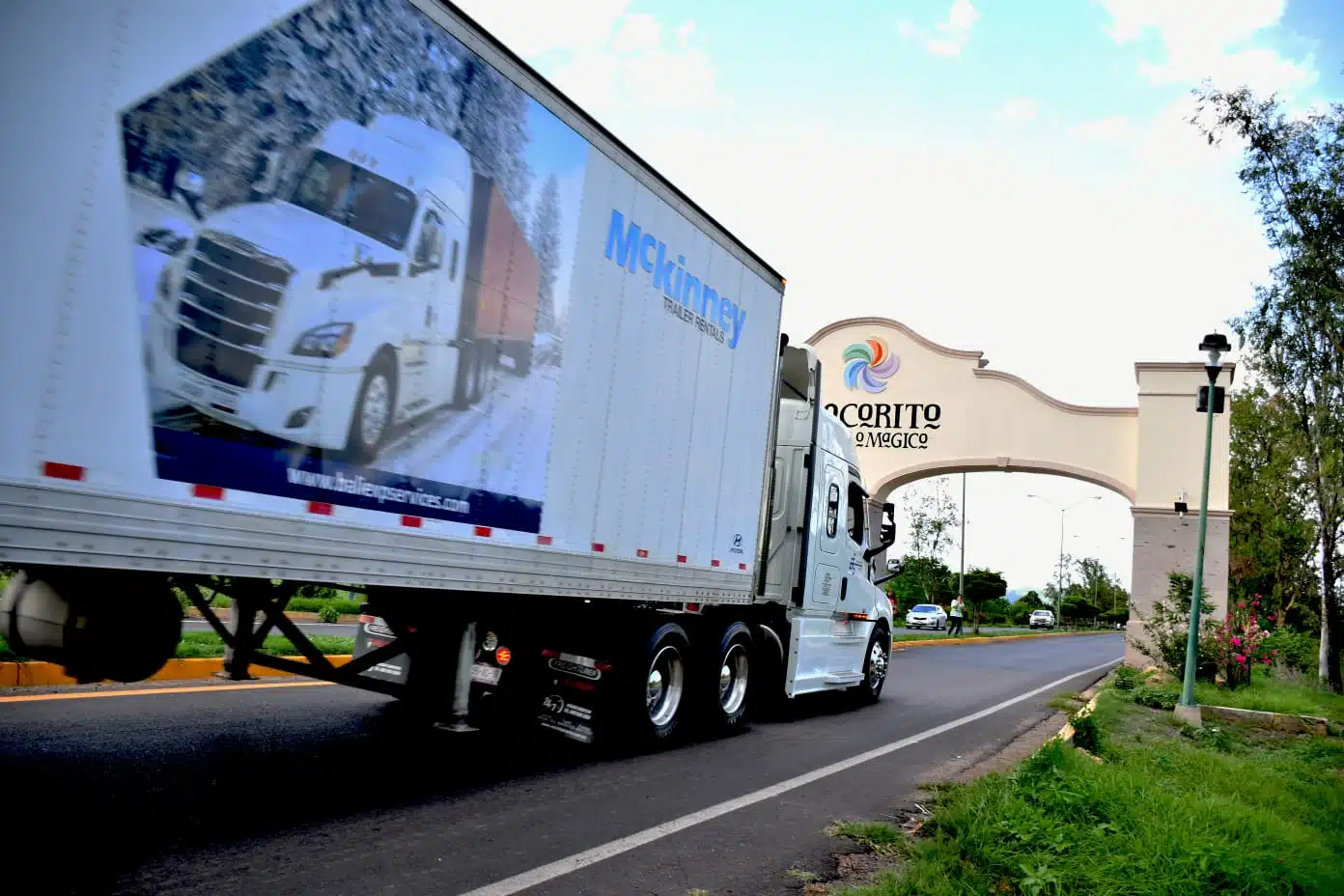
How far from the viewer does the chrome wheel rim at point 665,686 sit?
325 inches

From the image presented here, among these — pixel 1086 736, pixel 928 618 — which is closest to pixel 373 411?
pixel 1086 736

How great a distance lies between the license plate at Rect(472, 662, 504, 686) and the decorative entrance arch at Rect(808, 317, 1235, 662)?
19028 mm

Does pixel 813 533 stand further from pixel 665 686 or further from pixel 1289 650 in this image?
pixel 1289 650

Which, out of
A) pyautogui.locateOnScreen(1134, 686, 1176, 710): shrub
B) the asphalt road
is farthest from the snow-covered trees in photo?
pyautogui.locateOnScreen(1134, 686, 1176, 710): shrub

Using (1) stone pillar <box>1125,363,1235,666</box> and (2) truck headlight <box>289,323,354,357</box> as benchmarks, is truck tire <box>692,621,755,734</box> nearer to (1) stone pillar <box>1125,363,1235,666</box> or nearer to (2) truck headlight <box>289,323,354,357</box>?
(2) truck headlight <box>289,323,354,357</box>

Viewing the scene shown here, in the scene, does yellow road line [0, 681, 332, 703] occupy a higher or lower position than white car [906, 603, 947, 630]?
lower

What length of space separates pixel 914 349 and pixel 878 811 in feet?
63.6

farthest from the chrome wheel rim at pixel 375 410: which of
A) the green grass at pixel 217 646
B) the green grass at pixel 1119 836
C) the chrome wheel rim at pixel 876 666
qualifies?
the chrome wheel rim at pixel 876 666

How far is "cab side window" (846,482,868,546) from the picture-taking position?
11.9 meters

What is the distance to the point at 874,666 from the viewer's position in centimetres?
1327

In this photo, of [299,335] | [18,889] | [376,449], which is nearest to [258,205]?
[299,335]

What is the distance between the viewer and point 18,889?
396 centimetres

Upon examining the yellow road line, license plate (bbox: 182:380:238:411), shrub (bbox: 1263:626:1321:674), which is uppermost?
license plate (bbox: 182:380:238:411)

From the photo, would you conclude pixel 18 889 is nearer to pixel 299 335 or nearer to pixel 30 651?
pixel 30 651
